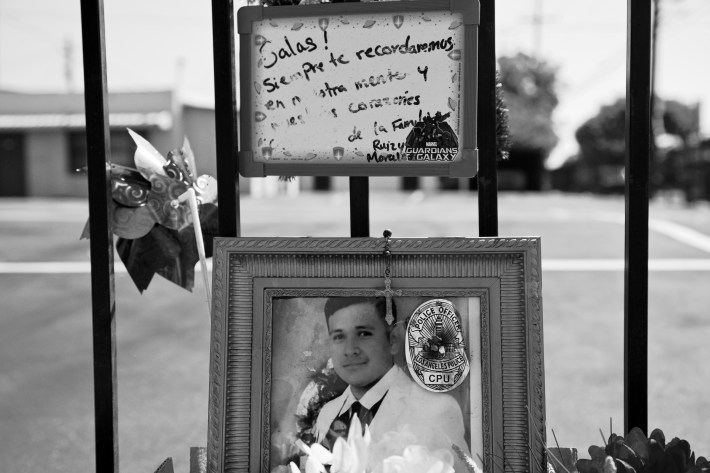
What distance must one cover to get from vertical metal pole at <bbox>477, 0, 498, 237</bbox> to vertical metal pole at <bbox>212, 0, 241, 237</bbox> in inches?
14.8

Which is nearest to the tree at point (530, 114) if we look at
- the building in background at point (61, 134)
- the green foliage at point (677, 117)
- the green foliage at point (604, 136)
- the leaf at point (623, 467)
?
the green foliage at point (604, 136)

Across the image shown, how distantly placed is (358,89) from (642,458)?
62 cm

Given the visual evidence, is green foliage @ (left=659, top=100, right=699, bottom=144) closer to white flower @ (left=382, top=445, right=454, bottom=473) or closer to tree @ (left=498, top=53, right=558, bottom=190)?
tree @ (left=498, top=53, right=558, bottom=190)

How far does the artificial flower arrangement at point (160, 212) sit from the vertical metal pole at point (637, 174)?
2.17 feet

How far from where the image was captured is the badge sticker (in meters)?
0.97

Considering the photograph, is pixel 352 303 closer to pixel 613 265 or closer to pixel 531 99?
pixel 613 265

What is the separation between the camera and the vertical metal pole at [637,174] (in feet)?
3.45

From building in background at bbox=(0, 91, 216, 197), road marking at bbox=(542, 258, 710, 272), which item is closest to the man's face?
road marking at bbox=(542, 258, 710, 272)

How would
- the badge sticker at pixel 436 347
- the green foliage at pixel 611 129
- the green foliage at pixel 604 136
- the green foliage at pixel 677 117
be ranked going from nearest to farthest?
the badge sticker at pixel 436 347, the green foliage at pixel 677 117, the green foliage at pixel 611 129, the green foliage at pixel 604 136

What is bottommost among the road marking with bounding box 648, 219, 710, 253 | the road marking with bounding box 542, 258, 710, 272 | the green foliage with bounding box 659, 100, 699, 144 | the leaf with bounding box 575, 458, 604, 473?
the road marking with bounding box 542, 258, 710, 272

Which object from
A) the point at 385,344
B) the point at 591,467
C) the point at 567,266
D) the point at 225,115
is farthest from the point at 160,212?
the point at 567,266

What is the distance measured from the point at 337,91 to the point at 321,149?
9 cm

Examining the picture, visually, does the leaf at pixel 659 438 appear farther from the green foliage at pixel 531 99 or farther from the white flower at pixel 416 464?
the green foliage at pixel 531 99

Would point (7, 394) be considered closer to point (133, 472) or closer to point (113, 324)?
point (133, 472)
